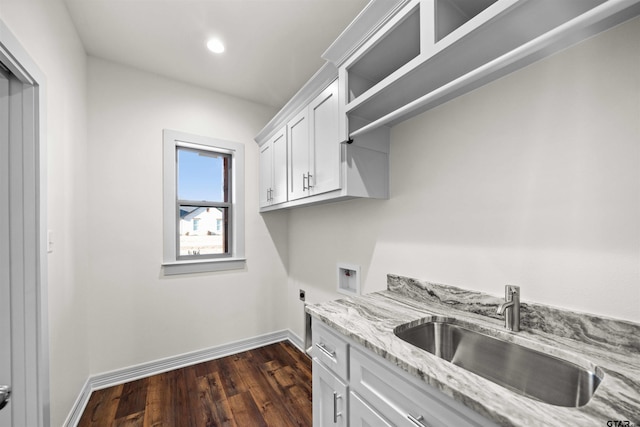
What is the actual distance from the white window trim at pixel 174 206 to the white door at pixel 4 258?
123 cm

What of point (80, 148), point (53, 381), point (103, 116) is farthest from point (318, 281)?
point (103, 116)

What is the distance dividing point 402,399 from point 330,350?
1.41ft

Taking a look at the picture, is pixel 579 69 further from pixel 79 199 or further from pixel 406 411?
pixel 79 199

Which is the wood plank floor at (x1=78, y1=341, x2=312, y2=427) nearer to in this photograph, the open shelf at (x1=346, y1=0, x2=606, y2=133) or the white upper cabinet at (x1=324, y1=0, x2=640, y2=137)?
the white upper cabinet at (x1=324, y1=0, x2=640, y2=137)

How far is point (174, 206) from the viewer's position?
2488mm

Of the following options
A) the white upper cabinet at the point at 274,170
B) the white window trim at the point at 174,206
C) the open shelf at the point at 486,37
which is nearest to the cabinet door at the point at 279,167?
the white upper cabinet at the point at 274,170

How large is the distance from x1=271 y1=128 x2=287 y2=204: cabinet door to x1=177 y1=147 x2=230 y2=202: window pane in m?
0.68

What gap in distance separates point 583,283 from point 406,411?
2.65 feet

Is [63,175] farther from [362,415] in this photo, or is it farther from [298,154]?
→ [362,415]

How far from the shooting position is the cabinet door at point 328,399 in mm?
1173

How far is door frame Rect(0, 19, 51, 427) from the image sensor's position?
1212mm

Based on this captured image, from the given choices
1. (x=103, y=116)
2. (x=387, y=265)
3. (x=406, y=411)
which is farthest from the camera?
(x=103, y=116)

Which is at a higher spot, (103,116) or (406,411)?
(103,116)

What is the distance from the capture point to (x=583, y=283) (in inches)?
38.5
